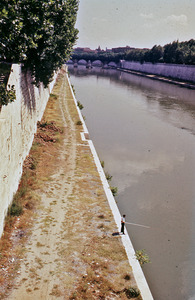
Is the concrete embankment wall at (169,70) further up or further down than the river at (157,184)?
further up

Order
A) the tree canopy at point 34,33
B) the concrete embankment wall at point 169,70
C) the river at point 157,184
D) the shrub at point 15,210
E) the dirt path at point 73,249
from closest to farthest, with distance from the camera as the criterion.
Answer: the dirt path at point 73,249, the river at point 157,184, the shrub at point 15,210, the tree canopy at point 34,33, the concrete embankment wall at point 169,70

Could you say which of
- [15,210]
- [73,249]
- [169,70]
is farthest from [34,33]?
[169,70]

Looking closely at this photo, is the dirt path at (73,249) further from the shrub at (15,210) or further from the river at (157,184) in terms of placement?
the river at (157,184)

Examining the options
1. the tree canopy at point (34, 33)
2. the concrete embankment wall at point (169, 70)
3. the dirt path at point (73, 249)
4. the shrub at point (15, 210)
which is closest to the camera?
the dirt path at point (73, 249)

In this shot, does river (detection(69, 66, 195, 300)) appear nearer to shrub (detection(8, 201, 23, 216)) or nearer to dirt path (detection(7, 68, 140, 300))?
dirt path (detection(7, 68, 140, 300))

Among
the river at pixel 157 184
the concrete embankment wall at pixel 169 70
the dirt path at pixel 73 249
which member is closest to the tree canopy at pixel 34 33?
the dirt path at pixel 73 249

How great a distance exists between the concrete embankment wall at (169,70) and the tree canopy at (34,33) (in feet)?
224

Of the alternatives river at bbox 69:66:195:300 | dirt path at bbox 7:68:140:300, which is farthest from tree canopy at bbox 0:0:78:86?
river at bbox 69:66:195:300

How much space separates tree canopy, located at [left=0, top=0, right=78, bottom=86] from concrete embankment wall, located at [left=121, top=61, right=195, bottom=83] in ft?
224

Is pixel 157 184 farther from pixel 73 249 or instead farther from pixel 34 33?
pixel 34 33

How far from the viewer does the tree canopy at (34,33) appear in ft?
31.6

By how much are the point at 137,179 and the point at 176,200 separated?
114 inches

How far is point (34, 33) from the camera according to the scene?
1180 cm

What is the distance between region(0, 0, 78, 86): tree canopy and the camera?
31.6ft
